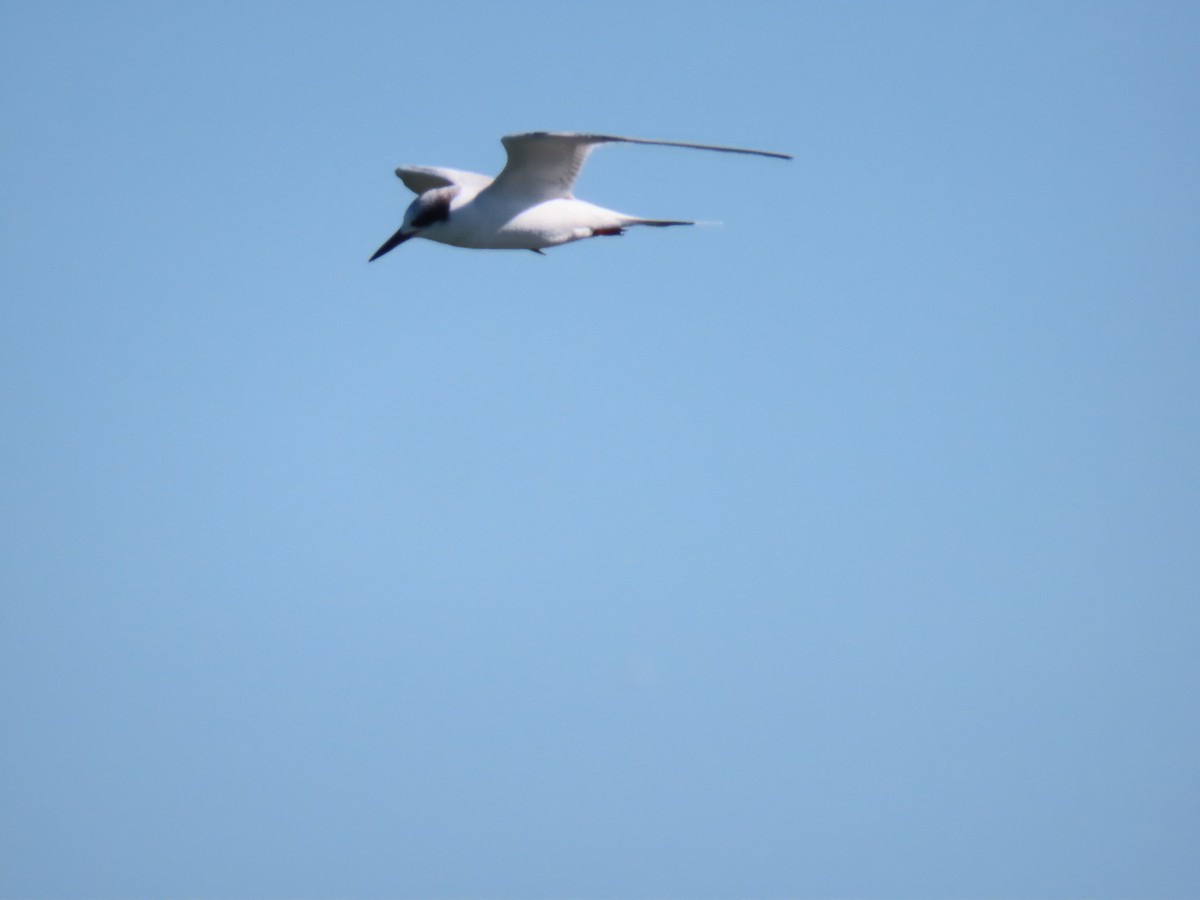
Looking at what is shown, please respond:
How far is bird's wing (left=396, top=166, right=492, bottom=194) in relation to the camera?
14.6m

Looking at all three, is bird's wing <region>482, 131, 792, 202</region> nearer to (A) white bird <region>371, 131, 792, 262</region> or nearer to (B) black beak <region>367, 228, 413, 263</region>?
(A) white bird <region>371, 131, 792, 262</region>

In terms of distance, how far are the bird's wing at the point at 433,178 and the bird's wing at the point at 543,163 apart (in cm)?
80

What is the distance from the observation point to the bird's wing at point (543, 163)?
12719 mm

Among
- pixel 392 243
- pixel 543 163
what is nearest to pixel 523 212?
pixel 543 163

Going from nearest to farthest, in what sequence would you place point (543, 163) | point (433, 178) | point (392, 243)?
1. point (543, 163)
2. point (392, 243)
3. point (433, 178)

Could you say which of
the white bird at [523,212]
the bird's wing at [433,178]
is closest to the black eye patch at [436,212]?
the white bird at [523,212]

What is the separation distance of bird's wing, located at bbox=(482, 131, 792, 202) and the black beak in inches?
42.4

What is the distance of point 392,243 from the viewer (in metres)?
14.4

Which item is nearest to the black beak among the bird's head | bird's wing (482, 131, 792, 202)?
the bird's head

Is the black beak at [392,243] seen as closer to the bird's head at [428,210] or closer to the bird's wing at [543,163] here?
the bird's head at [428,210]

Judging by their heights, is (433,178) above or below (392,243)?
above

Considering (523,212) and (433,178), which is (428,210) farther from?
(433,178)

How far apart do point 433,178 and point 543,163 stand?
101 inches

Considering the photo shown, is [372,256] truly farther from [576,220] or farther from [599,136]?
[599,136]
